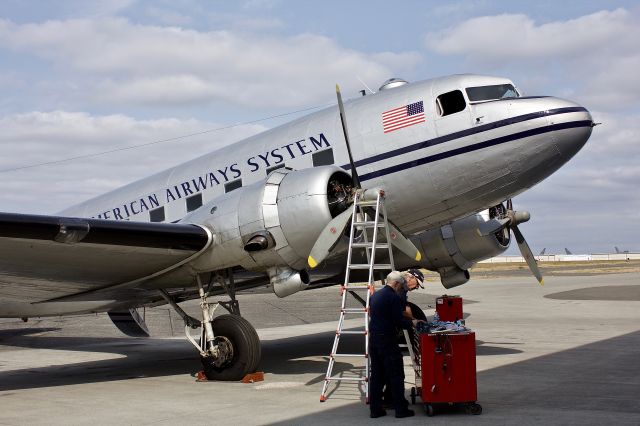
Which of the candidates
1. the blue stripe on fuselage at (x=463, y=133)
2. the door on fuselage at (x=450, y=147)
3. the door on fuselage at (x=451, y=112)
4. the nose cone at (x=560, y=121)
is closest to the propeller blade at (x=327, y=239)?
the blue stripe on fuselage at (x=463, y=133)

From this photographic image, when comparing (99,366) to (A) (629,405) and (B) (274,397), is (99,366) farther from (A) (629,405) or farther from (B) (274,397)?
(A) (629,405)

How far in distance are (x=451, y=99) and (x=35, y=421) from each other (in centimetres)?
738

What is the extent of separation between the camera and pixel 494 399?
874 centimetres

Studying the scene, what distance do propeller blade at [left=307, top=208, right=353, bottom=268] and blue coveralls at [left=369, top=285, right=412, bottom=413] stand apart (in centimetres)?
194

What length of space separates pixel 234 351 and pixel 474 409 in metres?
4.49

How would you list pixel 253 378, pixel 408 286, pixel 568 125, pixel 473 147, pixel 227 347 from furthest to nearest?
pixel 227 347 < pixel 253 378 < pixel 473 147 < pixel 568 125 < pixel 408 286

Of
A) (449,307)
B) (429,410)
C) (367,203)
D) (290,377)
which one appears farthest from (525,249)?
(429,410)

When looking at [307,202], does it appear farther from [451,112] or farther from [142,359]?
[142,359]

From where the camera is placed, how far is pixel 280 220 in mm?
10602

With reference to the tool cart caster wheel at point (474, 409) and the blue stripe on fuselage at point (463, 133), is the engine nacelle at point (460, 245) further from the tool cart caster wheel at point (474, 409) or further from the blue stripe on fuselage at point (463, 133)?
the tool cart caster wheel at point (474, 409)

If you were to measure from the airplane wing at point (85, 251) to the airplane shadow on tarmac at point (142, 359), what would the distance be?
1.60 m

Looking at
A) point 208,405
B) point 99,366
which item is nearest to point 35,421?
A: point 208,405

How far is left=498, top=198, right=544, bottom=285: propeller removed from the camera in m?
13.9

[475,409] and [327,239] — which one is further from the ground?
[327,239]
